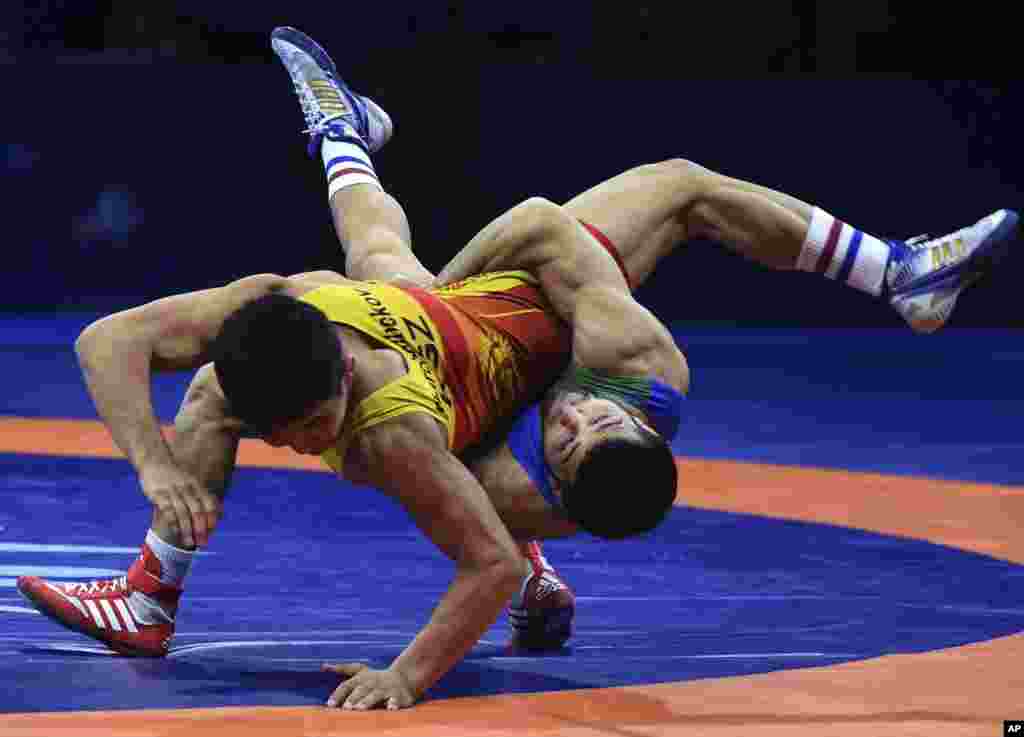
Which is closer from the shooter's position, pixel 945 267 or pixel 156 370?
pixel 156 370

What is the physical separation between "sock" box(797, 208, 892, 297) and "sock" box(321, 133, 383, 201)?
3.79 ft

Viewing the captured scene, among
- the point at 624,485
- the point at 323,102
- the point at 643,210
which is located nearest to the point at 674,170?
the point at 643,210

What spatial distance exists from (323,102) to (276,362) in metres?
2.20

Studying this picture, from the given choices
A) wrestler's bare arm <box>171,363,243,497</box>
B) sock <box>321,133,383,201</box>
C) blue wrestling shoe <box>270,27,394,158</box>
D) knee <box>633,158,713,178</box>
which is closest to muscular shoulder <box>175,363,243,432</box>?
wrestler's bare arm <box>171,363,243,497</box>

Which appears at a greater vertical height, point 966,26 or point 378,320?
point 378,320

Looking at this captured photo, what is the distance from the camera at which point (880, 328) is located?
45.9 ft

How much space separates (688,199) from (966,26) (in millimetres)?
9362

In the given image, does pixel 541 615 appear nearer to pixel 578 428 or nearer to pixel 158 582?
pixel 578 428

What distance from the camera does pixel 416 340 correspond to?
4.17 m

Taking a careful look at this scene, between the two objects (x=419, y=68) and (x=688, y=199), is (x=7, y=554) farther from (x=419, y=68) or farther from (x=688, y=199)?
(x=419, y=68)

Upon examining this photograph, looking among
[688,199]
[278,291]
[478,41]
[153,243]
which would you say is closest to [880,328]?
[478,41]

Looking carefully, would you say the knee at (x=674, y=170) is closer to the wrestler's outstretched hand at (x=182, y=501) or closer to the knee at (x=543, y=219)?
the knee at (x=543, y=219)

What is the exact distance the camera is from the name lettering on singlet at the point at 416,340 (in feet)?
13.4

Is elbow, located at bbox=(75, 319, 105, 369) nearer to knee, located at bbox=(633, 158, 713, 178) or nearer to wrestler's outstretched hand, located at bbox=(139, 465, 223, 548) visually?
wrestler's outstretched hand, located at bbox=(139, 465, 223, 548)
